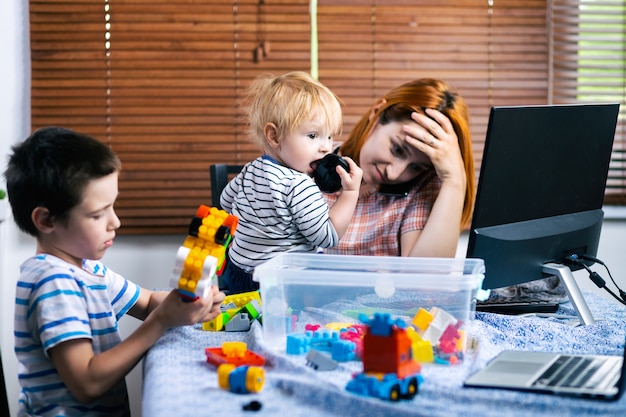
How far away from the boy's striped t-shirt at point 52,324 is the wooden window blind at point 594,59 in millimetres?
1956

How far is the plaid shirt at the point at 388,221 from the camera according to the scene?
1.94m

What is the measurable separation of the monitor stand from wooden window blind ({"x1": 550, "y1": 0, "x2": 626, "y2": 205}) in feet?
4.17

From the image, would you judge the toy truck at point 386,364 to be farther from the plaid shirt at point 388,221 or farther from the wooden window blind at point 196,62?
the wooden window blind at point 196,62

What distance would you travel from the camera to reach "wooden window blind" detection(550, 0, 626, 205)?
2586 mm

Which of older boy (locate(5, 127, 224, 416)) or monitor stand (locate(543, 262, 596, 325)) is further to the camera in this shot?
monitor stand (locate(543, 262, 596, 325))

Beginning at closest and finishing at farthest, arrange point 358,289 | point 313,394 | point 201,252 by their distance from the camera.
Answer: point 313,394 → point 201,252 → point 358,289

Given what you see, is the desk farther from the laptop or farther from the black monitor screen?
the black monitor screen

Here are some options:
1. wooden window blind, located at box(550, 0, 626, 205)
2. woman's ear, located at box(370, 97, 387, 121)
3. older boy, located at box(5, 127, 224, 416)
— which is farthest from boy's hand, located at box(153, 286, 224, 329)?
wooden window blind, located at box(550, 0, 626, 205)

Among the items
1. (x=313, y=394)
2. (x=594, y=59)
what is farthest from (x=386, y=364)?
(x=594, y=59)

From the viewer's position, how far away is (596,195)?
5.22 ft

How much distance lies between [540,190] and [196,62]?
139 centimetres

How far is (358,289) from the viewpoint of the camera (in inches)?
45.4

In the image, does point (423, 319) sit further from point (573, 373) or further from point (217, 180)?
point (217, 180)

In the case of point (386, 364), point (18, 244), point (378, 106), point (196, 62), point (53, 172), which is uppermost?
point (196, 62)
